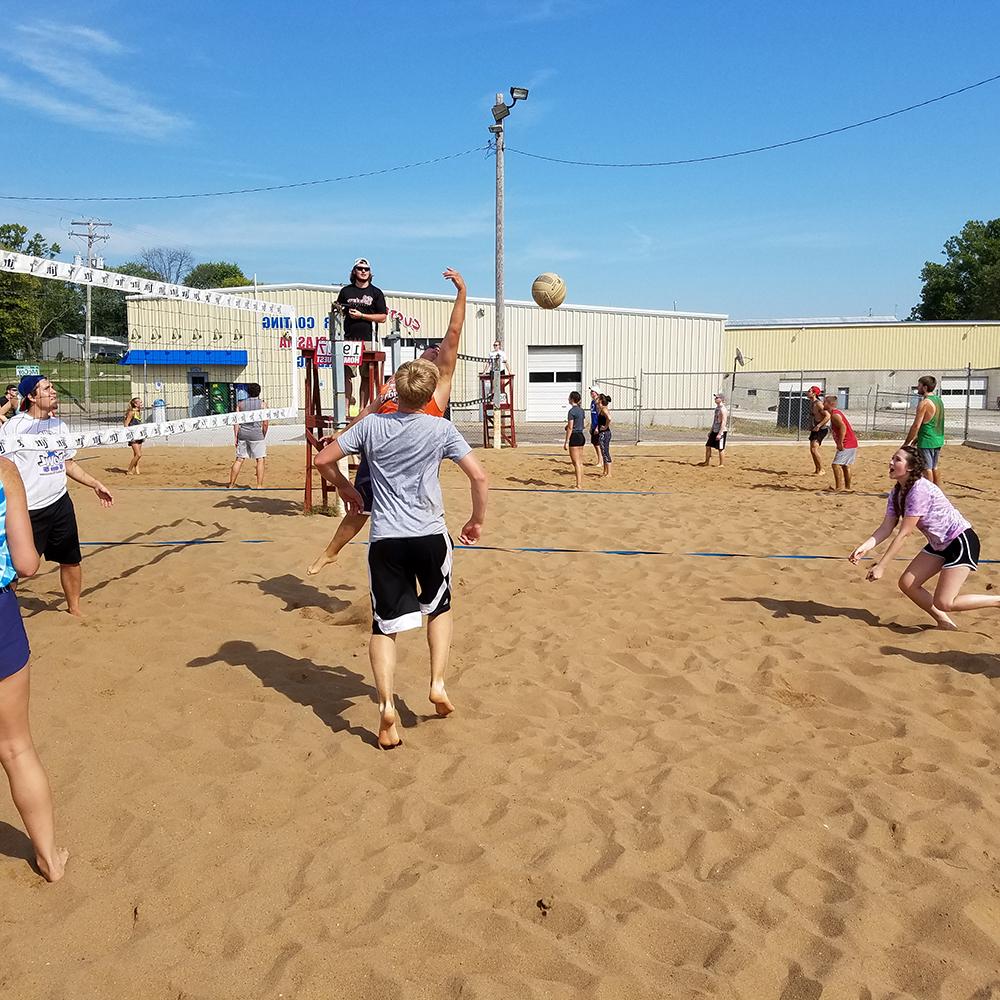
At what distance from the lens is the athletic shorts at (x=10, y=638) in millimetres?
2521

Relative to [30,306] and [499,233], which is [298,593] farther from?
[30,306]

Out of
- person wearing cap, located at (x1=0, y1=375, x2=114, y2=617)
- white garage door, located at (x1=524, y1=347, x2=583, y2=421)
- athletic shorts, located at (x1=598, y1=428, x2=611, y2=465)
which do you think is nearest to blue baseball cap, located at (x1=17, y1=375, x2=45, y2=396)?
person wearing cap, located at (x1=0, y1=375, x2=114, y2=617)

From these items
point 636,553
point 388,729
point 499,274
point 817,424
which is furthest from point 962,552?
point 499,274

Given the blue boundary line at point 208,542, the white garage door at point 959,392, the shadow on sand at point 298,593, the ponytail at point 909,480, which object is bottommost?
the shadow on sand at point 298,593

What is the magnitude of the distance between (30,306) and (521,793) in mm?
44748

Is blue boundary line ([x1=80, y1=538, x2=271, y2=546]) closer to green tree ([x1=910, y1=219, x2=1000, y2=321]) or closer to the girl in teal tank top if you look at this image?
the girl in teal tank top

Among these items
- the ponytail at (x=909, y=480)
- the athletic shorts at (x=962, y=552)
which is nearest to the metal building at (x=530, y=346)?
the ponytail at (x=909, y=480)

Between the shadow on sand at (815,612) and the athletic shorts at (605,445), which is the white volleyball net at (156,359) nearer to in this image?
the shadow on sand at (815,612)

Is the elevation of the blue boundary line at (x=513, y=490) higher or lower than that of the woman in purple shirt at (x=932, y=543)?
lower

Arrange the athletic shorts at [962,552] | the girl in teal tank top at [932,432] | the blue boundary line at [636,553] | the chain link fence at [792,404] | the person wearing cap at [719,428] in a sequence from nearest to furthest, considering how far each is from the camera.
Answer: the athletic shorts at [962,552] < the blue boundary line at [636,553] < the girl in teal tank top at [932,432] < the person wearing cap at [719,428] < the chain link fence at [792,404]

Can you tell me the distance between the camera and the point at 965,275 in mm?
65125

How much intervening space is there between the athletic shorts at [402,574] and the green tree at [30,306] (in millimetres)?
30326

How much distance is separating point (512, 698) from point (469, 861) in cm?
146

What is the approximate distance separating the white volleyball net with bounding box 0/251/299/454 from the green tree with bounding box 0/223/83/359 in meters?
0.12
